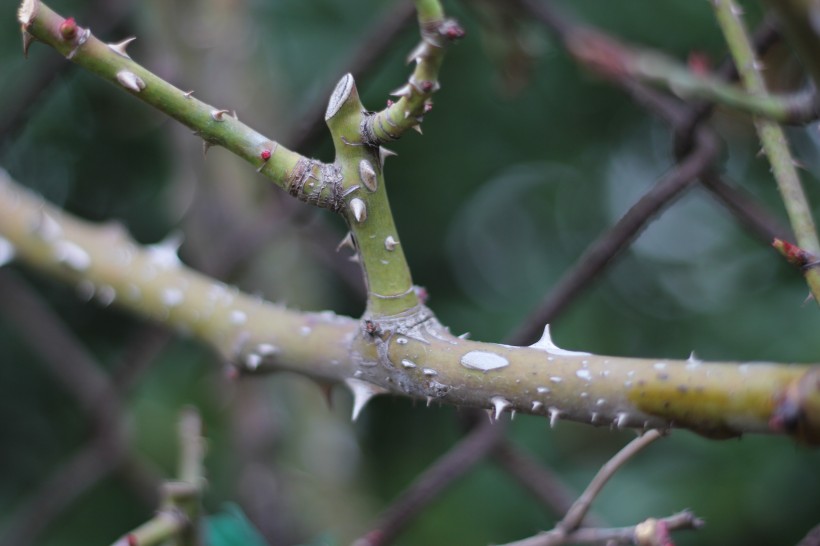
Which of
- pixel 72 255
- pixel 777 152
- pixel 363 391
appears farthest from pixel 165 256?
pixel 777 152

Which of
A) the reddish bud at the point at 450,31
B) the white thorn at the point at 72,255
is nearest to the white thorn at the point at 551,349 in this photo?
the reddish bud at the point at 450,31

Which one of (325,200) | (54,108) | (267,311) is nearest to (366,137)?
(325,200)

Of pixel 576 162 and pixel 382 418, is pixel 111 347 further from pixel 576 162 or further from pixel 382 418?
pixel 576 162

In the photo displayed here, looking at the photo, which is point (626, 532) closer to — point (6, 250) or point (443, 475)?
point (443, 475)

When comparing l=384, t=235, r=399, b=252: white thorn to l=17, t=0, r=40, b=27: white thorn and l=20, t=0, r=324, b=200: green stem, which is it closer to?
l=20, t=0, r=324, b=200: green stem

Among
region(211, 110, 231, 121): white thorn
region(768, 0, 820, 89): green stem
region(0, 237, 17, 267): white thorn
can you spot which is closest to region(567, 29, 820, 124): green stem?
region(768, 0, 820, 89): green stem

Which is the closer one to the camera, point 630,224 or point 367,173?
point 367,173
